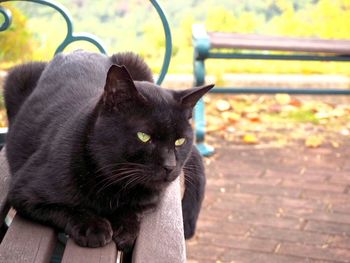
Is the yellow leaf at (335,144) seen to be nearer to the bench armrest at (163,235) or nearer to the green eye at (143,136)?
the bench armrest at (163,235)

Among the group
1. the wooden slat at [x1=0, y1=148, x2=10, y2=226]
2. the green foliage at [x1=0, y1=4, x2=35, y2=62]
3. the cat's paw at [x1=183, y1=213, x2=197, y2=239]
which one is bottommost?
the green foliage at [x1=0, y1=4, x2=35, y2=62]

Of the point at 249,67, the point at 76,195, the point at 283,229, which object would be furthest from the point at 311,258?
the point at 249,67

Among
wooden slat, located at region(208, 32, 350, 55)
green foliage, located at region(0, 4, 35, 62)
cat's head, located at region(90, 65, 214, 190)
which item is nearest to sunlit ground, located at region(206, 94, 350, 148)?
wooden slat, located at region(208, 32, 350, 55)

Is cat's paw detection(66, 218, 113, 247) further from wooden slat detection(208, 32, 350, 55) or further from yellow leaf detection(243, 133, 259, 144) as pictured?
yellow leaf detection(243, 133, 259, 144)

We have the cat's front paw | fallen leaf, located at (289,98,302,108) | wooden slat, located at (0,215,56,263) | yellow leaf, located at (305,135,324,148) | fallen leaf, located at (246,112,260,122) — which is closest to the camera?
wooden slat, located at (0,215,56,263)

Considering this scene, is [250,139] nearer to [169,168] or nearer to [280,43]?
[280,43]

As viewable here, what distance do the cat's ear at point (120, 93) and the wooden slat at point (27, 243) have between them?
0.39 metres

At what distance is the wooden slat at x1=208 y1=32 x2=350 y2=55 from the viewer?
5035 millimetres

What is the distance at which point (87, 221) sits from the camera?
6.28ft

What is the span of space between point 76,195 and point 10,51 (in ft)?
9.97

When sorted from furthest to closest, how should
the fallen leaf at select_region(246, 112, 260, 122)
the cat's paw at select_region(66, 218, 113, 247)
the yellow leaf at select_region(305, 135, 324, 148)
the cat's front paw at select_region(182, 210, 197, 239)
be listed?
the fallen leaf at select_region(246, 112, 260, 122)
the yellow leaf at select_region(305, 135, 324, 148)
the cat's front paw at select_region(182, 210, 197, 239)
the cat's paw at select_region(66, 218, 113, 247)

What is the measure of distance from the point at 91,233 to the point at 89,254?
0.22 ft

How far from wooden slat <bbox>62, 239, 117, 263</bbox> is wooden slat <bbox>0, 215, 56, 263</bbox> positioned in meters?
0.05

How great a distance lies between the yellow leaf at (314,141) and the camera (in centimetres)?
520
